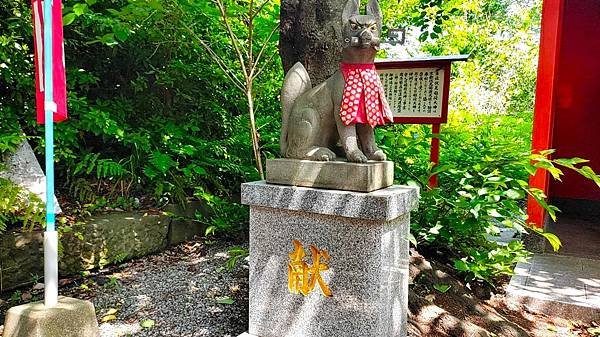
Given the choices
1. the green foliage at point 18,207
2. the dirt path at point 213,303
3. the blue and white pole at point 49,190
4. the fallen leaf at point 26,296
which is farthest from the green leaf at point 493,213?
the fallen leaf at point 26,296

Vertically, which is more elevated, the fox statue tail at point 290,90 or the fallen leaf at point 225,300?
the fox statue tail at point 290,90

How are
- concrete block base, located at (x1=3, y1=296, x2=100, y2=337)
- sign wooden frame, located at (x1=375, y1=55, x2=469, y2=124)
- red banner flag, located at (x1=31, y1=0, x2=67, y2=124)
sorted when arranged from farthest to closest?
1. sign wooden frame, located at (x1=375, y1=55, x2=469, y2=124)
2. red banner flag, located at (x1=31, y1=0, x2=67, y2=124)
3. concrete block base, located at (x1=3, y1=296, x2=100, y2=337)

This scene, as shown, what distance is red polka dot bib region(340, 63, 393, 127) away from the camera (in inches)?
108

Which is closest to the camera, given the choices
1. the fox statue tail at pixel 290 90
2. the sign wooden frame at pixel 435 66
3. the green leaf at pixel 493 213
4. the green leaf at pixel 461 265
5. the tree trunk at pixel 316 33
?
the fox statue tail at pixel 290 90

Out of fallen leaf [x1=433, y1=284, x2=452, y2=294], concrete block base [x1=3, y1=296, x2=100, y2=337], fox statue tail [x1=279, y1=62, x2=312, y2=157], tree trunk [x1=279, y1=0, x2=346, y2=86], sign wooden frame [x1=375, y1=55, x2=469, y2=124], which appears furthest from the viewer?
sign wooden frame [x1=375, y1=55, x2=469, y2=124]

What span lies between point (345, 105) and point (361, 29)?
43cm

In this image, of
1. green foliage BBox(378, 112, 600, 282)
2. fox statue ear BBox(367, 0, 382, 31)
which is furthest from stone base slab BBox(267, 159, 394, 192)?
green foliage BBox(378, 112, 600, 282)

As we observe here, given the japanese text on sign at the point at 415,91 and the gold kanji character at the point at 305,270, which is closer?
the gold kanji character at the point at 305,270

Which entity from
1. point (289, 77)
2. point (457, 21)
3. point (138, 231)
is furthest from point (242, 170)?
point (457, 21)

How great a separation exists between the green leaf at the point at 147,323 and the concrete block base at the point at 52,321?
0.51m

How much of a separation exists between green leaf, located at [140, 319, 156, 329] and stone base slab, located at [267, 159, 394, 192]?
54.0 inches

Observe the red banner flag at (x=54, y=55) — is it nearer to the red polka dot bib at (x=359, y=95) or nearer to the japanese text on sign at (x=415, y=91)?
the red polka dot bib at (x=359, y=95)

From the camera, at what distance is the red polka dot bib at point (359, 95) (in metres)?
2.75

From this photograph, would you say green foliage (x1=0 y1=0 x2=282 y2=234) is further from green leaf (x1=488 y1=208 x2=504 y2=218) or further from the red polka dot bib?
green leaf (x1=488 y1=208 x2=504 y2=218)
